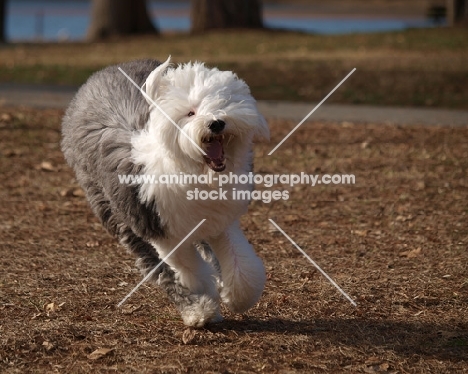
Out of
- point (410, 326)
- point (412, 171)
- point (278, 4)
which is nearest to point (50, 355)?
point (410, 326)

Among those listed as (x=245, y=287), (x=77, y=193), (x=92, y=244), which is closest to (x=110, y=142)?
(x=245, y=287)

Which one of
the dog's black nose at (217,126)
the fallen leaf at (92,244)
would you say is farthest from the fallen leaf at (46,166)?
the dog's black nose at (217,126)

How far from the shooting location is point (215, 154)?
5.49 meters

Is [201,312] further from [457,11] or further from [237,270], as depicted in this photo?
[457,11]

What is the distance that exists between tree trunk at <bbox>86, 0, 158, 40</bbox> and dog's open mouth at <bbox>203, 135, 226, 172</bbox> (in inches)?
820

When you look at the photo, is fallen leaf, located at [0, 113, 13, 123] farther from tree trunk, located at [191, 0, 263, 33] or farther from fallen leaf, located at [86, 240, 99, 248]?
tree trunk, located at [191, 0, 263, 33]

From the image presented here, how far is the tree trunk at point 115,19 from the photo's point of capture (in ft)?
84.6

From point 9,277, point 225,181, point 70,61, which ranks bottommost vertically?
point 70,61

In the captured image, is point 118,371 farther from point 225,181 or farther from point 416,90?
point 416,90

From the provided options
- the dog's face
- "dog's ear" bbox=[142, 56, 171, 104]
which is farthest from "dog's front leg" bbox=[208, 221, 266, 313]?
"dog's ear" bbox=[142, 56, 171, 104]

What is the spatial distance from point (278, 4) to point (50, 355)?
54254 millimetres

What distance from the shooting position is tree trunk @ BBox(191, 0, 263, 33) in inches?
1010

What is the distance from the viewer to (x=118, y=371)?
17.9 ft

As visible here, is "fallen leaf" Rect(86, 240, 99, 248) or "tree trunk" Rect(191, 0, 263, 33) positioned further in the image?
"tree trunk" Rect(191, 0, 263, 33)
